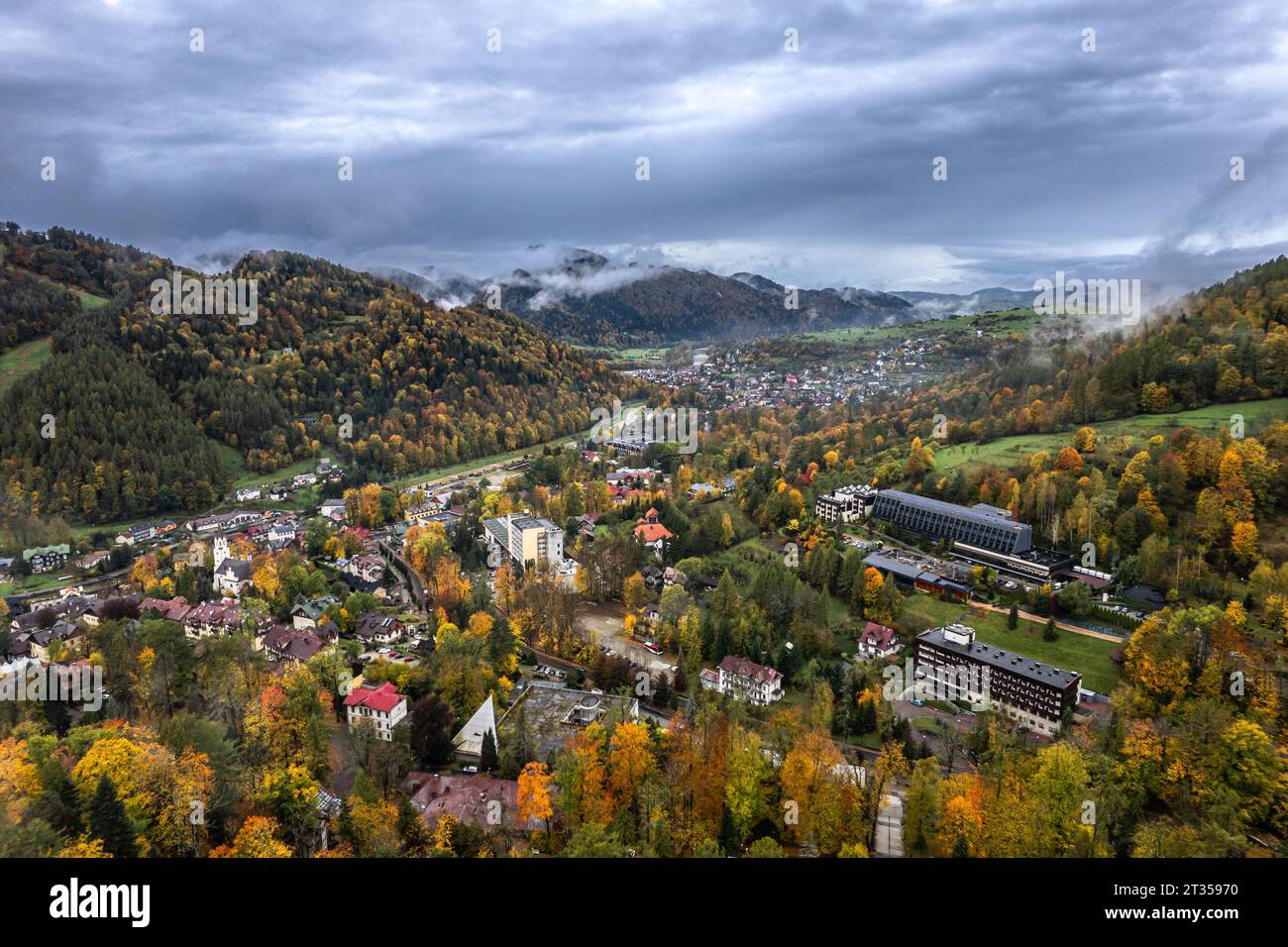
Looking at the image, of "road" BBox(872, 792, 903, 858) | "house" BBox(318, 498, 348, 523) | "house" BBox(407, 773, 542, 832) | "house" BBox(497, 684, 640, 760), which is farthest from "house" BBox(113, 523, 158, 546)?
"road" BBox(872, 792, 903, 858)

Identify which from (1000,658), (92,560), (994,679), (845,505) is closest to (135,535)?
(92,560)

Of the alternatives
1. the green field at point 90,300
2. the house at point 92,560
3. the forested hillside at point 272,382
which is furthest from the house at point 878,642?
the green field at point 90,300

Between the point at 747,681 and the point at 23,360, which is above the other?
the point at 23,360

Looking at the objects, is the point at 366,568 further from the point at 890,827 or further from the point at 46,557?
the point at 890,827

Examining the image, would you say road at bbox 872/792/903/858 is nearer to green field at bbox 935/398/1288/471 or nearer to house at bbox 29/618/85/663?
house at bbox 29/618/85/663

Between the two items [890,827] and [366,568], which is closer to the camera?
[890,827]

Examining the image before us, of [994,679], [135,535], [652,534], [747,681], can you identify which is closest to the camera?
[994,679]

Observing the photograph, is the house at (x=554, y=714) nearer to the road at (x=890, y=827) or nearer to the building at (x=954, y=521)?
the road at (x=890, y=827)
